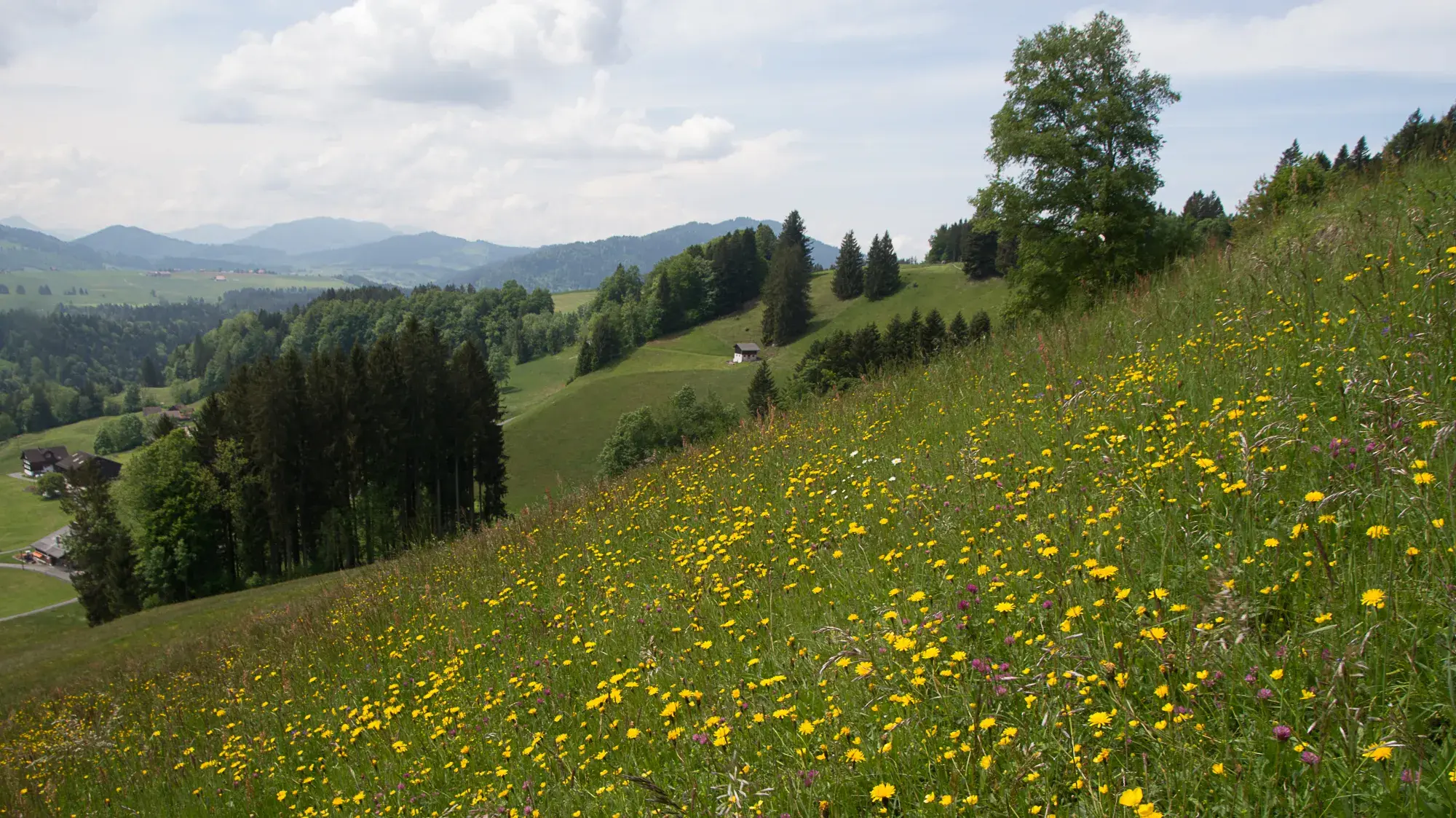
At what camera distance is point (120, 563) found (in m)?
50.4

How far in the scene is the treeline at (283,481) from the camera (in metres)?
48.2

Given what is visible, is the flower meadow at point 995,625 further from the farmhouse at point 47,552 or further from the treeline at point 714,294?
the treeline at point 714,294

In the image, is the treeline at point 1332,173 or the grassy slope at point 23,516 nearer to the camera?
the treeline at point 1332,173

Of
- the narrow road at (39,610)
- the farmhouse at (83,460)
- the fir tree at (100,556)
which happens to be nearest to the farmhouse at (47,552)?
the farmhouse at (83,460)

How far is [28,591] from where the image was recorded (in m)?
79.9

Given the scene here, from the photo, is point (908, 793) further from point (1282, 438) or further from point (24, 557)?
point (24, 557)

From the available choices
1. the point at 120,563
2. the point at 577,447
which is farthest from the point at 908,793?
the point at 577,447

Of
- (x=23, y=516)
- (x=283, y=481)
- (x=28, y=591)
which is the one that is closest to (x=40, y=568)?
(x=28, y=591)

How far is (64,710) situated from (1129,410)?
1548 centimetres

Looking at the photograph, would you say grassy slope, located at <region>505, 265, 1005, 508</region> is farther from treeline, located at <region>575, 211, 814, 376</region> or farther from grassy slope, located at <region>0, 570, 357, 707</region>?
grassy slope, located at <region>0, 570, 357, 707</region>

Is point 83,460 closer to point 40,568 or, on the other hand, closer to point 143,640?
point 40,568

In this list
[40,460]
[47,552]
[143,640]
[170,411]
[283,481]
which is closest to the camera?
[143,640]

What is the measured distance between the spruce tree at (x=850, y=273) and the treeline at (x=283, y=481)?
94.0 m

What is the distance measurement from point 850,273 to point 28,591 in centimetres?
11871
